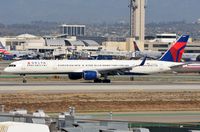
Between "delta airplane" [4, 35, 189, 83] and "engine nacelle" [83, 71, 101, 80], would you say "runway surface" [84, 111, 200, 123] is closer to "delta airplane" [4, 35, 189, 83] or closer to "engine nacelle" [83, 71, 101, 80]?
"engine nacelle" [83, 71, 101, 80]

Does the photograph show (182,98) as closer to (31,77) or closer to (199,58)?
(31,77)

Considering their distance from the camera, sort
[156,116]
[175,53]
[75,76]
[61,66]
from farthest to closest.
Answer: [175,53]
[75,76]
[61,66]
[156,116]

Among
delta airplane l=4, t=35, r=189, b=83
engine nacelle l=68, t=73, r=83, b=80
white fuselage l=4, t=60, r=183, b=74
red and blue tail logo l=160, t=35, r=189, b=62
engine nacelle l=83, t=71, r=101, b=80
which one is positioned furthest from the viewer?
red and blue tail logo l=160, t=35, r=189, b=62

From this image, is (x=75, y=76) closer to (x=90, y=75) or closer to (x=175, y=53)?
(x=90, y=75)

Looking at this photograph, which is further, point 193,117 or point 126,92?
point 126,92

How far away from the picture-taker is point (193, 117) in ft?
158

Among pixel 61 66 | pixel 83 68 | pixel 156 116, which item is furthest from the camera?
pixel 83 68

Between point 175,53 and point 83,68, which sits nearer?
point 83,68

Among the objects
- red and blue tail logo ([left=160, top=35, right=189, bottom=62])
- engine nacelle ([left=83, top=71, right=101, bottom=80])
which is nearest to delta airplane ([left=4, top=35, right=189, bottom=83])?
engine nacelle ([left=83, top=71, right=101, bottom=80])

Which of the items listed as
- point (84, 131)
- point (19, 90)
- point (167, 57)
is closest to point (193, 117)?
point (19, 90)

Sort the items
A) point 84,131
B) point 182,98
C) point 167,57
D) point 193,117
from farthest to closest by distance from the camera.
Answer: point 167,57 → point 182,98 → point 193,117 → point 84,131

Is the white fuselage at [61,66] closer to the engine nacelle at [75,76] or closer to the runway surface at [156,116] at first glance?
the engine nacelle at [75,76]

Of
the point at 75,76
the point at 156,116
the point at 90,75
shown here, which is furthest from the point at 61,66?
the point at 156,116

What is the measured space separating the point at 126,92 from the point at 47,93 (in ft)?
25.9
